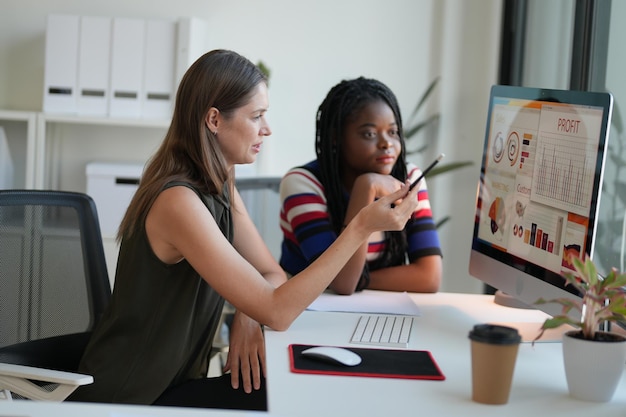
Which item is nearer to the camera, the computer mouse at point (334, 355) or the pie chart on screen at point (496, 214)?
the computer mouse at point (334, 355)

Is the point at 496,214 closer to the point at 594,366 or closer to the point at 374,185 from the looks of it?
the point at 374,185

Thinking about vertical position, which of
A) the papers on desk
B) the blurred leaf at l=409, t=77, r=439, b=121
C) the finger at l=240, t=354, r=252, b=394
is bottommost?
the finger at l=240, t=354, r=252, b=394

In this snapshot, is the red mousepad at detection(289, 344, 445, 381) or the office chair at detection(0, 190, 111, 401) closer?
the red mousepad at detection(289, 344, 445, 381)

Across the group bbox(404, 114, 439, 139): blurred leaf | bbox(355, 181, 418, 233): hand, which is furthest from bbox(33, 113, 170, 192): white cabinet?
bbox(355, 181, 418, 233): hand

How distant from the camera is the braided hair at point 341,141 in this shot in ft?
7.13

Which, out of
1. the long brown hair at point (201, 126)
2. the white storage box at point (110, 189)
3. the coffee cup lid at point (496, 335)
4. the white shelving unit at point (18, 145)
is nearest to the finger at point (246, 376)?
the long brown hair at point (201, 126)

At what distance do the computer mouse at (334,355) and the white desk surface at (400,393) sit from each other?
5cm

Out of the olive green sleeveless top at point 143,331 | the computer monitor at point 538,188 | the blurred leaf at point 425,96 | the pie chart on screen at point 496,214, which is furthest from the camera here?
the blurred leaf at point 425,96

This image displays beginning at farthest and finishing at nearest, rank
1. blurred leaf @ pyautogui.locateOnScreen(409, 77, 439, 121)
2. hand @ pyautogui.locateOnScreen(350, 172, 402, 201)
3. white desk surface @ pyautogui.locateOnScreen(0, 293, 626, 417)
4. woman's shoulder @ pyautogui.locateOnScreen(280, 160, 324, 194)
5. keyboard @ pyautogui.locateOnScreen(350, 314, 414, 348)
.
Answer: blurred leaf @ pyautogui.locateOnScreen(409, 77, 439, 121)
woman's shoulder @ pyautogui.locateOnScreen(280, 160, 324, 194)
hand @ pyautogui.locateOnScreen(350, 172, 402, 201)
keyboard @ pyautogui.locateOnScreen(350, 314, 414, 348)
white desk surface @ pyautogui.locateOnScreen(0, 293, 626, 417)

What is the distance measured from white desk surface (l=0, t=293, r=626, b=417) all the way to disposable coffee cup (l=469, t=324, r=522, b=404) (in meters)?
0.02

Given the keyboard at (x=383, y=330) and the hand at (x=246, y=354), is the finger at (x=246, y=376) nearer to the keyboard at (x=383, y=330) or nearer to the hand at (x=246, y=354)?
the hand at (x=246, y=354)

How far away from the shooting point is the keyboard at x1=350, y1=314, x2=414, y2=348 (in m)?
1.53

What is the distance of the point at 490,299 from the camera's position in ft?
6.59

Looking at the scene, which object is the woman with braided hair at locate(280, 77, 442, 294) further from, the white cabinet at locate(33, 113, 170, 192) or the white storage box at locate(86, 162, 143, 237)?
the white cabinet at locate(33, 113, 170, 192)
